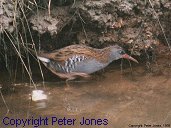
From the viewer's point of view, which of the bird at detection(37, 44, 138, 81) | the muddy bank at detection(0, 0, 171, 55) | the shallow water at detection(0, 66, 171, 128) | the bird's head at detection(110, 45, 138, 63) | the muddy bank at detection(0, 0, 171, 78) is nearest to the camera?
the shallow water at detection(0, 66, 171, 128)

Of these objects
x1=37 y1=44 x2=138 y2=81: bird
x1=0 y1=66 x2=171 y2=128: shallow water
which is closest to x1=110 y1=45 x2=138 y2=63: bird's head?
x1=37 y1=44 x2=138 y2=81: bird

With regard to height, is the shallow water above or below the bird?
below

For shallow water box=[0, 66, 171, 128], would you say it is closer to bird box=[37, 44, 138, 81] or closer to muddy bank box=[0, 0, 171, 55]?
bird box=[37, 44, 138, 81]

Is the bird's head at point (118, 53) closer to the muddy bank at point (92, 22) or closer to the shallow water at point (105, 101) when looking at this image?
the muddy bank at point (92, 22)

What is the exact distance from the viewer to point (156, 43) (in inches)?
281

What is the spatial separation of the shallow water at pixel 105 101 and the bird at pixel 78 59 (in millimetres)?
154

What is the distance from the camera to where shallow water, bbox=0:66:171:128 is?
5.76m

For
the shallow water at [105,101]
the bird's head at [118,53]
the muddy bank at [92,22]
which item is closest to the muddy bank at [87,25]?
the muddy bank at [92,22]

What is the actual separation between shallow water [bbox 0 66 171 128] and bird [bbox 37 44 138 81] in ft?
0.50

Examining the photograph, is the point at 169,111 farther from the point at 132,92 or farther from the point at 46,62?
the point at 46,62

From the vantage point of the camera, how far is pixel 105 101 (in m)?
6.23

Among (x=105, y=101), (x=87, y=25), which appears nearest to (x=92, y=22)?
(x=87, y=25)

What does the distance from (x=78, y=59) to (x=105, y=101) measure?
0.88 meters

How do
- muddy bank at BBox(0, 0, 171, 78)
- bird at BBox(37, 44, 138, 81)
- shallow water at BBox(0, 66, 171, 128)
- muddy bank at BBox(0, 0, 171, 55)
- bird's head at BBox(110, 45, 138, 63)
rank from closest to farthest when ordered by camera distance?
1. shallow water at BBox(0, 66, 171, 128)
2. muddy bank at BBox(0, 0, 171, 78)
3. muddy bank at BBox(0, 0, 171, 55)
4. bird at BBox(37, 44, 138, 81)
5. bird's head at BBox(110, 45, 138, 63)
